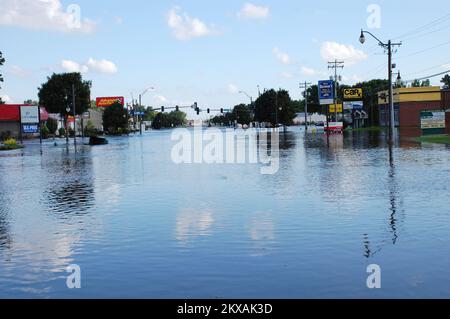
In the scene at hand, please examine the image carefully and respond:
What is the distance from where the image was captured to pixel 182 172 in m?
24.1

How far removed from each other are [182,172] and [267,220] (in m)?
12.5

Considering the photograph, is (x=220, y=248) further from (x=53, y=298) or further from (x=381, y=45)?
(x=381, y=45)

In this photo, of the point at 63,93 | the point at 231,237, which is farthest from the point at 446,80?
the point at 231,237

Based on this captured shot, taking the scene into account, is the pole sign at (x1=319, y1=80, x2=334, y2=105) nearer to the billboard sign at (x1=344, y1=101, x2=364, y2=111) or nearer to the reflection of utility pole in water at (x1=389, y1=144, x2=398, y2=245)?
the billboard sign at (x1=344, y1=101, x2=364, y2=111)

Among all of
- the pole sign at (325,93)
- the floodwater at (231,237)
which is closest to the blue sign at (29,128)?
the pole sign at (325,93)

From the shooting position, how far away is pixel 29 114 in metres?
92.1

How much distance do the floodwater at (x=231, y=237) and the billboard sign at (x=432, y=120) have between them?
36.7 meters

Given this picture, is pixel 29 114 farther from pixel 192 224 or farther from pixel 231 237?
pixel 231 237

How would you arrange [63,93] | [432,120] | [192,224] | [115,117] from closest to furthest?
1. [192,224]
2. [432,120]
3. [63,93]
4. [115,117]

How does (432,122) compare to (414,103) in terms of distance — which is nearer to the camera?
(432,122)

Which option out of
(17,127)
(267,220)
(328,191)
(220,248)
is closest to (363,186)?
(328,191)

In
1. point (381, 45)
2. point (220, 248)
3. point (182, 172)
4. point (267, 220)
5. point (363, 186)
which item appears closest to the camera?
point (220, 248)

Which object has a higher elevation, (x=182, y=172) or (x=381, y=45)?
(x=381, y=45)

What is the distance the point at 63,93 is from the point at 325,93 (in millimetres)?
46931
